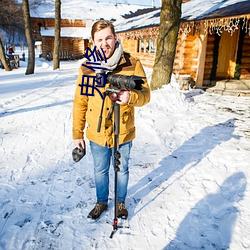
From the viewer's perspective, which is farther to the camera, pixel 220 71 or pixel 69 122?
pixel 220 71

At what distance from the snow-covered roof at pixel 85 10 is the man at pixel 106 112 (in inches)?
1304

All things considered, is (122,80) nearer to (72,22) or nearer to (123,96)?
(123,96)

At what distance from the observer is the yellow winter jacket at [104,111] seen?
1.96 meters

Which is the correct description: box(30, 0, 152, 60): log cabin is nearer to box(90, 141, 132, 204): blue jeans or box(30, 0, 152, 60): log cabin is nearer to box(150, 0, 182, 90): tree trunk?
box(150, 0, 182, 90): tree trunk

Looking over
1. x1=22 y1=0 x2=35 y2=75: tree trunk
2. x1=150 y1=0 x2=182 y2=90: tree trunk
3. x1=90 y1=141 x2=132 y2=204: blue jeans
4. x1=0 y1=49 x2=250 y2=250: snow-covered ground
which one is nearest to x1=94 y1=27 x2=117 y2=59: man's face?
x1=90 y1=141 x2=132 y2=204: blue jeans

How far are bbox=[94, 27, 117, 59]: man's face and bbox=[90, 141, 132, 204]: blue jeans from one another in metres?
0.89

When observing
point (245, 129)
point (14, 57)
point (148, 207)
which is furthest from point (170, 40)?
point (14, 57)

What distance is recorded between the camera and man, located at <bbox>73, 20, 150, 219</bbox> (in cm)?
180

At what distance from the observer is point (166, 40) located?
7.11m

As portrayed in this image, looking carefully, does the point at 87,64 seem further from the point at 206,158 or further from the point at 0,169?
the point at 206,158

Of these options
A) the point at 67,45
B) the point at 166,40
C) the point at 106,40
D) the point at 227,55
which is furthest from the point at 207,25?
the point at 67,45

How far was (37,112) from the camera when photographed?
6086 millimetres

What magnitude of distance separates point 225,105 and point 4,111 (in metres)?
6.90

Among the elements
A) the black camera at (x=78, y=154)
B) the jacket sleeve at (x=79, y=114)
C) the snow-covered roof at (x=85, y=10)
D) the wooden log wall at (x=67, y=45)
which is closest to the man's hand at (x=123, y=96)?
the jacket sleeve at (x=79, y=114)
